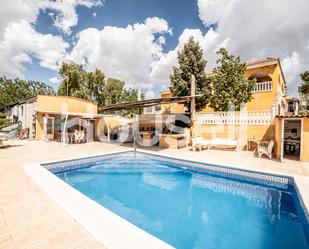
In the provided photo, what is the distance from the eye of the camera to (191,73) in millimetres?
21156

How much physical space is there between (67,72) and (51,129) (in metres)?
21.1

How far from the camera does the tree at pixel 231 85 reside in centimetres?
1742

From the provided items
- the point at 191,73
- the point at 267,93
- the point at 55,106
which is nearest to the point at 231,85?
the point at 191,73

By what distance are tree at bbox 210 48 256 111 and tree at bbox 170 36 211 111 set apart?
9.78 ft

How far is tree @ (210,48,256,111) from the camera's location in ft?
57.2

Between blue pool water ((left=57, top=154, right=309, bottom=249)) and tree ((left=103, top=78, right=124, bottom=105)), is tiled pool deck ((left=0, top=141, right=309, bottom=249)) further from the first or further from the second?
tree ((left=103, top=78, right=124, bottom=105))

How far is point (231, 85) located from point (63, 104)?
70.3ft

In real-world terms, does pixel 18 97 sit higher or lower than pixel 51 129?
higher

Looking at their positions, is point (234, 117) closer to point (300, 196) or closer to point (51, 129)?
point (300, 196)

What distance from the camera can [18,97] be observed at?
207ft

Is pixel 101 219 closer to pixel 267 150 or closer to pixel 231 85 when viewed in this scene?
pixel 267 150

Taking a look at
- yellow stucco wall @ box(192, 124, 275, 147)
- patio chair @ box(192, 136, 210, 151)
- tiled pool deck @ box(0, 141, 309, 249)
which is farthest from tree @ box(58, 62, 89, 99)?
tiled pool deck @ box(0, 141, 309, 249)

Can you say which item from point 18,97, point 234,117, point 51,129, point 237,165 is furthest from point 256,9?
point 18,97

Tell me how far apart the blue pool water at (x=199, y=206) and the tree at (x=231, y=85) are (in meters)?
9.46
